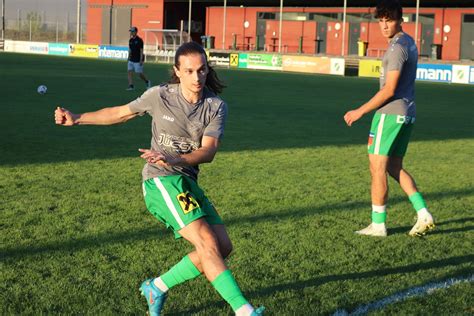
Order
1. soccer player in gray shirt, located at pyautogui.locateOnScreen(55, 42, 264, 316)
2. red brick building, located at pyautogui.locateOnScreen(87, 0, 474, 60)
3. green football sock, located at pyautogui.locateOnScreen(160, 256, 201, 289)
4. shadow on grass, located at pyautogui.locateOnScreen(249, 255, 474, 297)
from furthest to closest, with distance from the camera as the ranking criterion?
red brick building, located at pyautogui.locateOnScreen(87, 0, 474, 60), shadow on grass, located at pyautogui.locateOnScreen(249, 255, 474, 297), green football sock, located at pyautogui.locateOnScreen(160, 256, 201, 289), soccer player in gray shirt, located at pyautogui.locateOnScreen(55, 42, 264, 316)

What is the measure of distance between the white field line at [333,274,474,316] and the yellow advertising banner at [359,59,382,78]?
→ 120ft

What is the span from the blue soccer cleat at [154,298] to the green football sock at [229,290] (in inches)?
20.6

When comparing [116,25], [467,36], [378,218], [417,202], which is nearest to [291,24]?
[467,36]

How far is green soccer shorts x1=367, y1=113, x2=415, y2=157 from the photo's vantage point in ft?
24.0

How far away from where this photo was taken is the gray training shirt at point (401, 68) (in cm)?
708

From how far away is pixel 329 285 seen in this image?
18.6ft

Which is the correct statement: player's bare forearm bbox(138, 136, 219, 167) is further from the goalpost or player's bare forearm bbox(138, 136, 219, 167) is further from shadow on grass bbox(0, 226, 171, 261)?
the goalpost

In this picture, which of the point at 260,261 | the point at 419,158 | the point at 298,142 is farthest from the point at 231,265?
the point at 298,142

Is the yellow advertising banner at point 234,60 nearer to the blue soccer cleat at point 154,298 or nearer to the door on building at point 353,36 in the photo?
the door on building at point 353,36

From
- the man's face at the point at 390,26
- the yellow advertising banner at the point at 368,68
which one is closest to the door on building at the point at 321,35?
the yellow advertising banner at the point at 368,68

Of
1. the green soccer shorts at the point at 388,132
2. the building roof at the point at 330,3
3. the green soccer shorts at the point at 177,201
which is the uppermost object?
the building roof at the point at 330,3

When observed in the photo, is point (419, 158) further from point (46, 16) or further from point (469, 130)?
point (46, 16)

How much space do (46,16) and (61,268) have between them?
8004 cm

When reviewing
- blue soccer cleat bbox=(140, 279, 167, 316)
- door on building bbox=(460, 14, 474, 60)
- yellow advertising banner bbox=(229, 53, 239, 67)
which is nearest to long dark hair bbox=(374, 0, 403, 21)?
blue soccer cleat bbox=(140, 279, 167, 316)
